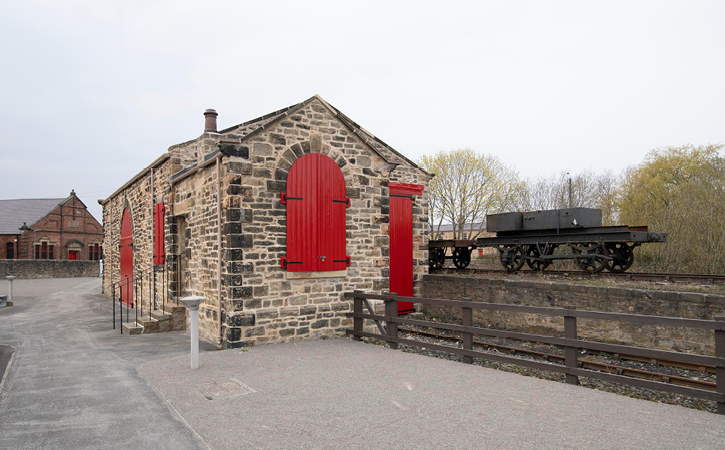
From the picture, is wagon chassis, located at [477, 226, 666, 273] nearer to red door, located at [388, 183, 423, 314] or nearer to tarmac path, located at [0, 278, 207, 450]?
red door, located at [388, 183, 423, 314]

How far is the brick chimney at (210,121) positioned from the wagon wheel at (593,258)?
10.9 metres

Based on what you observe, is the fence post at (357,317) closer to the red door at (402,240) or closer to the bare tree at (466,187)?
the red door at (402,240)

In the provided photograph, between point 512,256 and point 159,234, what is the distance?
11178mm

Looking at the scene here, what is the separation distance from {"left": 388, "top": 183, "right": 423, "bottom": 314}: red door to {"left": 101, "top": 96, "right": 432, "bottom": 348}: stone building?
3.21 metres

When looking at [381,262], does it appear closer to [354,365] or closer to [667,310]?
[354,365]

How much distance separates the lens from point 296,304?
8.41 m

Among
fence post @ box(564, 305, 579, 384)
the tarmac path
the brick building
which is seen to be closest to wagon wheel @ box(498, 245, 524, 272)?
fence post @ box(564, 305, 579, 384)

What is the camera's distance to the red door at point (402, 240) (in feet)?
42.2

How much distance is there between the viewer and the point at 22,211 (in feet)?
143

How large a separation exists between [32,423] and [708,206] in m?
18.9

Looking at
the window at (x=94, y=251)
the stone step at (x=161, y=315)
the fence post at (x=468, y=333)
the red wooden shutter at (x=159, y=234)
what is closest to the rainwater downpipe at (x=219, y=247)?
the stone step at (x=161, y=315)

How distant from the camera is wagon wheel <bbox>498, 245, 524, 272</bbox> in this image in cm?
1546

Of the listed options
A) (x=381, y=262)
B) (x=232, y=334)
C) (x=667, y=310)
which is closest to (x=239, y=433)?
(x=232, y=334)

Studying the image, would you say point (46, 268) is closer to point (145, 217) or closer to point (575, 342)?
point (145, 217)
